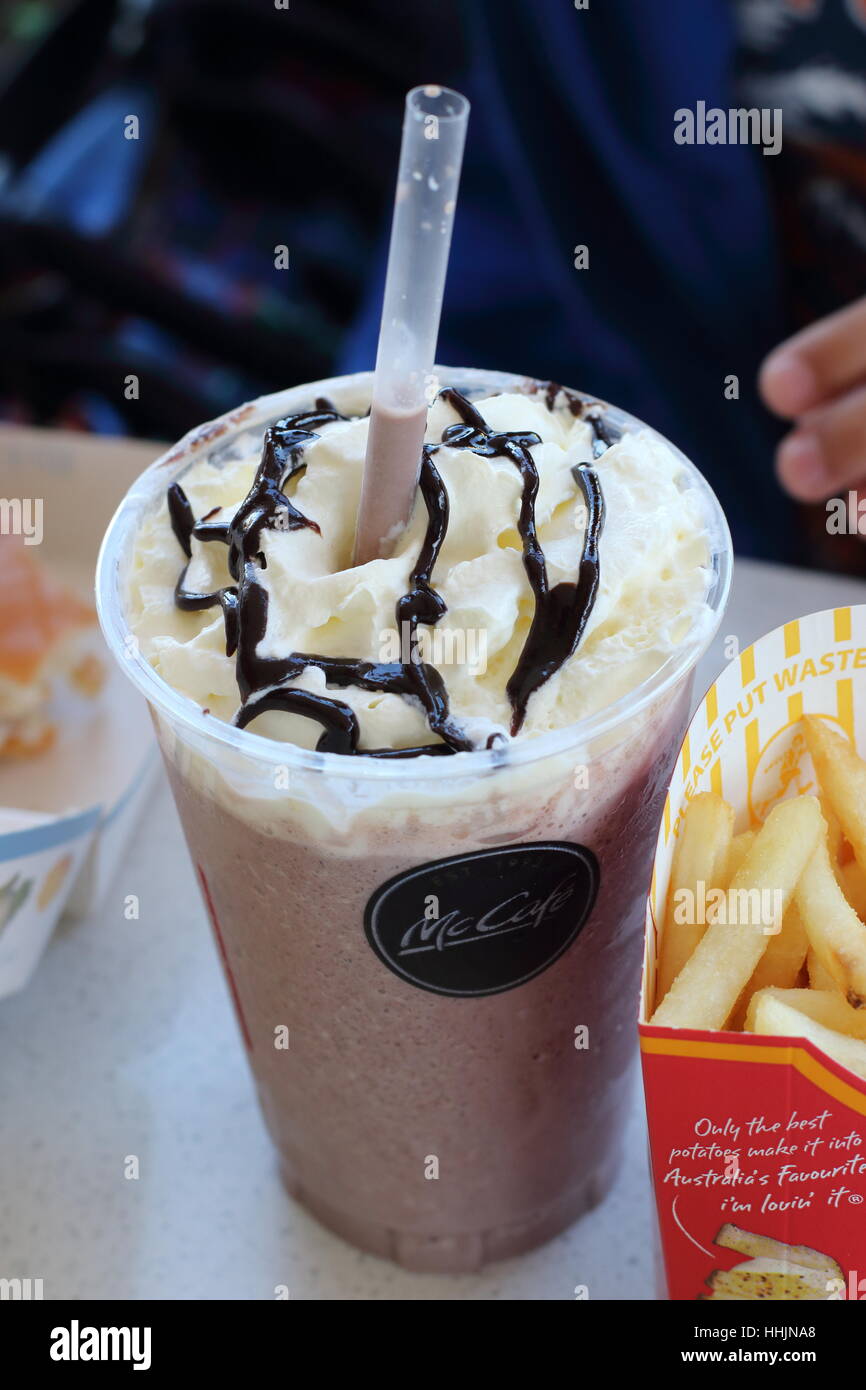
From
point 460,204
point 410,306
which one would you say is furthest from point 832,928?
point 460,204

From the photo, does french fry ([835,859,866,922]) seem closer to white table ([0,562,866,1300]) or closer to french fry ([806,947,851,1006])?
french fry ([806,947,851,1006])

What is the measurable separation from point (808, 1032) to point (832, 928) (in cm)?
10

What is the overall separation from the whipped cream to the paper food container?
384mm

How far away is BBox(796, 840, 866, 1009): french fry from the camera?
863mm

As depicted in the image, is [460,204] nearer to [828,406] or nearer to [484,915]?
[828,406]

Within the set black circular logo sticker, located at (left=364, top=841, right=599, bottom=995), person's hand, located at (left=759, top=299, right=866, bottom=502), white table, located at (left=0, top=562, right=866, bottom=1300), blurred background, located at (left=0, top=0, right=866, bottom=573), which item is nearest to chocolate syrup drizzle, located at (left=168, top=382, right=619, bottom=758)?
black circular logo sticker, located at (left=364, top=841, right=599, bottom=995)

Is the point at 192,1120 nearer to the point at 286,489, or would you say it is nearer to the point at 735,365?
the point at 286,489

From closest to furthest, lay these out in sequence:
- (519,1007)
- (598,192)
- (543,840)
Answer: (543,840), (519,1007), (598,192)

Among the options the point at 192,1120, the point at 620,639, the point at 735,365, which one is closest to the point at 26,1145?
the point at 192,1120

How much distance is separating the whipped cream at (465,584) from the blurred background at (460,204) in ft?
4.08

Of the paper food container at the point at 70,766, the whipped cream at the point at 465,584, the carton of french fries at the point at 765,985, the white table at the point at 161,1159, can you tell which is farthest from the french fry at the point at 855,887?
the paper food container at the point at 70,766

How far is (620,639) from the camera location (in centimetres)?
93
